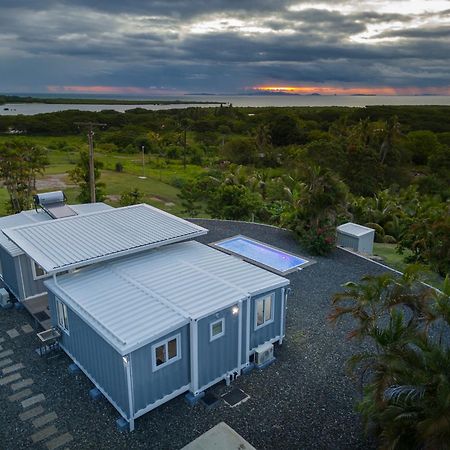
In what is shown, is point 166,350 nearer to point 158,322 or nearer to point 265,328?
point 158,322

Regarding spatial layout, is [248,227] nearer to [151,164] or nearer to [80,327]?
[80,327]

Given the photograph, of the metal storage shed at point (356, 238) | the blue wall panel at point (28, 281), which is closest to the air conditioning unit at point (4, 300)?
the blue wall panel at point (28, 281)

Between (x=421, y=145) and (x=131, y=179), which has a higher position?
(x=421, y=145)

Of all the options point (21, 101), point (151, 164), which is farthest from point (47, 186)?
point (21, 101)

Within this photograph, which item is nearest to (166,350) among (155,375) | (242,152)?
(155,375)

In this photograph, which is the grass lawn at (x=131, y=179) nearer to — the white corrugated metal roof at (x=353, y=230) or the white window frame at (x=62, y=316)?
the white corrugated metal roof at (x=353, y=230)
